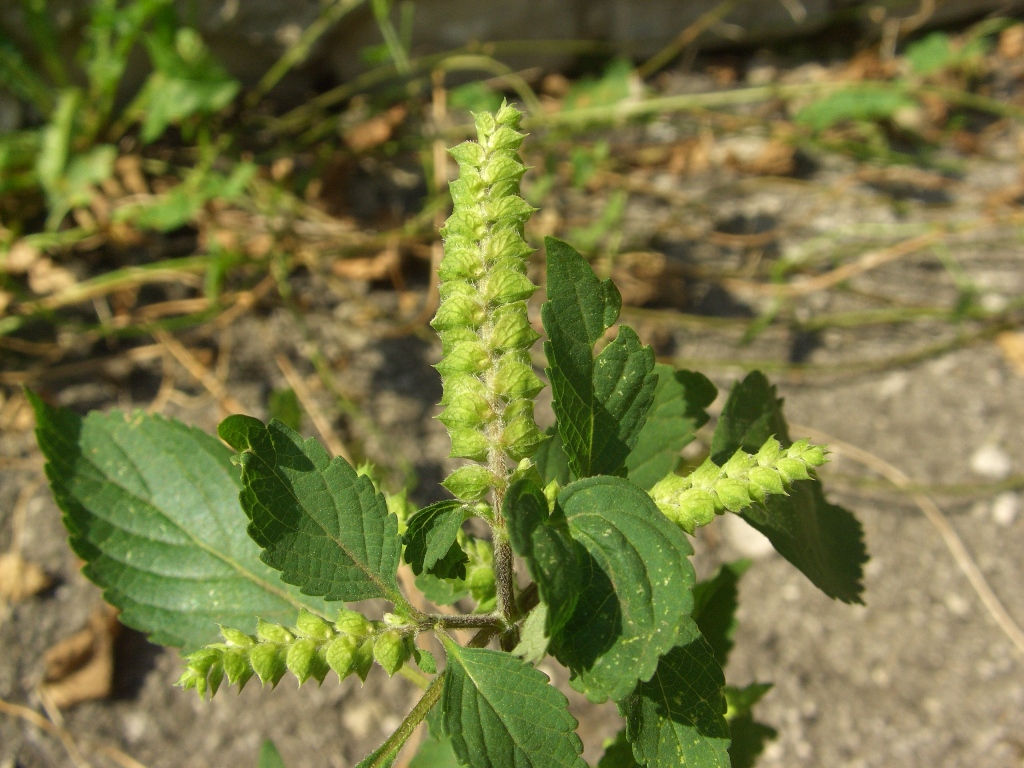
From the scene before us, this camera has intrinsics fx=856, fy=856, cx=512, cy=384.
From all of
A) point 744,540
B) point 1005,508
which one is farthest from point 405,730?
point 1005,508

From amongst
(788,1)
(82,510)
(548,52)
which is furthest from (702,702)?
(788,1)

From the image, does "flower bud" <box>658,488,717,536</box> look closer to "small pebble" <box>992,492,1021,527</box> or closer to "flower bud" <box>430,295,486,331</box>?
"flower bud" <box>430,295,486,331</box>

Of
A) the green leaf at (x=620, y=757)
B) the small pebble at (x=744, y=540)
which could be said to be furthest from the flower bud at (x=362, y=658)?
the small pebble at (x=744, y=540)

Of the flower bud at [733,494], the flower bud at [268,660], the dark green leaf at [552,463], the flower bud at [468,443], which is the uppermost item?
the flower bud at [468,443]

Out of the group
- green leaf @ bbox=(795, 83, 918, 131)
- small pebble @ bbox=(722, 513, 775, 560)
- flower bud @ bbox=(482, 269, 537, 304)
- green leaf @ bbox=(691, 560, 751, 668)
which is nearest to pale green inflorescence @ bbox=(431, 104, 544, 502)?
flower bud @ bbox=(482, 269, 537, 304)

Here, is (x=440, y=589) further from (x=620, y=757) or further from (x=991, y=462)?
(x=991, y=462)

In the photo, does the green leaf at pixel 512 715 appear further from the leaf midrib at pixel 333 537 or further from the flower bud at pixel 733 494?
the flower bud at pixel 733 494
